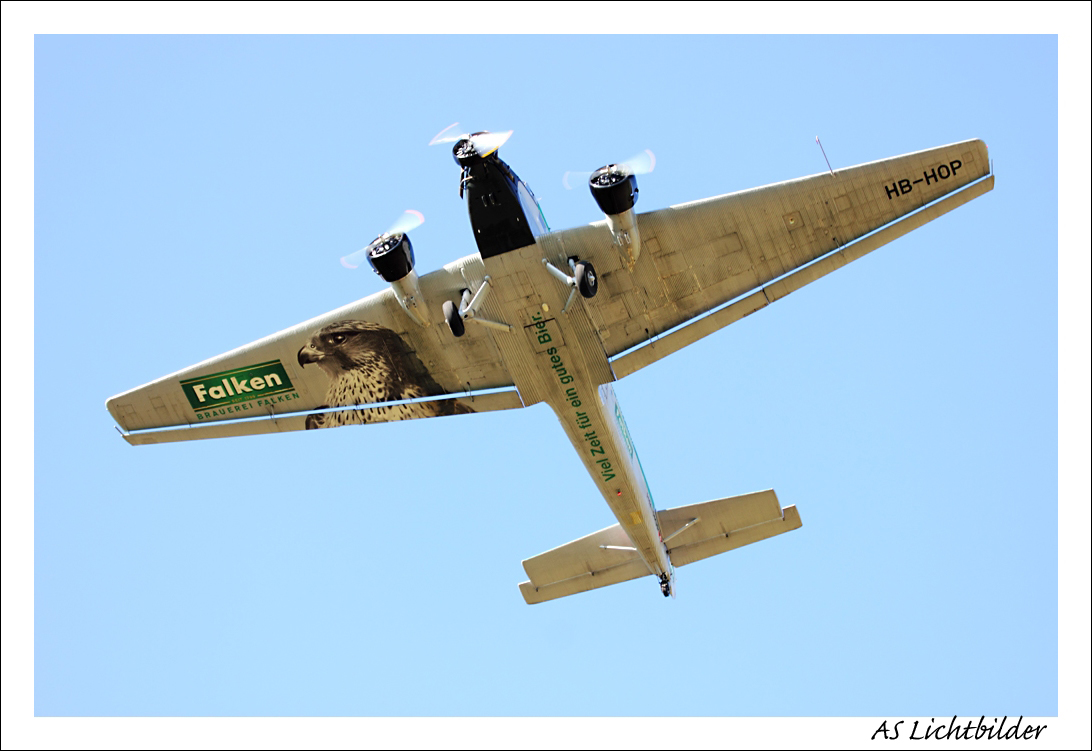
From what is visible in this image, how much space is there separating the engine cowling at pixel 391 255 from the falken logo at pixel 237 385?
4488 mm

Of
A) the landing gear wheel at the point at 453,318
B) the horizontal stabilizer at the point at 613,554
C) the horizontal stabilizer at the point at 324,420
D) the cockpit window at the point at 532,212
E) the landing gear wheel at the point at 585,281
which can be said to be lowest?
the horizontal stabilizer at the point at 613,554

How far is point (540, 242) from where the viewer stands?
19797mm

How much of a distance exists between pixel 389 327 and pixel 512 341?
3.01 metres

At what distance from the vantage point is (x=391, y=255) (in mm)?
19828

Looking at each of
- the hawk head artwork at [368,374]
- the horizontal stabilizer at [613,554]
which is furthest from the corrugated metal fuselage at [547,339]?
the horizontal stabilizer at [613,554]

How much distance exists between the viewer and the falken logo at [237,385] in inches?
906

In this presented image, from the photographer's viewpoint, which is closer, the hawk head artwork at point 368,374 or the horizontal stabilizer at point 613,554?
the hawk head artwork at point 368,374

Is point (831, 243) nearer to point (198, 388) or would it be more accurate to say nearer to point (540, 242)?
point (540, 242)

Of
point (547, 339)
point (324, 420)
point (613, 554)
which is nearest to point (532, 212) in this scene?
point (547, 339)

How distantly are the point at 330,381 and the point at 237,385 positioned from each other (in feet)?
7.49

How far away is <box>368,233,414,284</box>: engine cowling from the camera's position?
65.1 feet

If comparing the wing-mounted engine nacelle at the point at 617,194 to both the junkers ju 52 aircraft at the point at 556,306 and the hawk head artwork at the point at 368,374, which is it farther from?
the hawk head artwork at the point at 368,374

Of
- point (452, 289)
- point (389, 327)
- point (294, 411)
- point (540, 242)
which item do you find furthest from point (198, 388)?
point (540, 242)

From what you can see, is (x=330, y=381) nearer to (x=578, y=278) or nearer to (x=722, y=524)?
(x=578, y=278)
